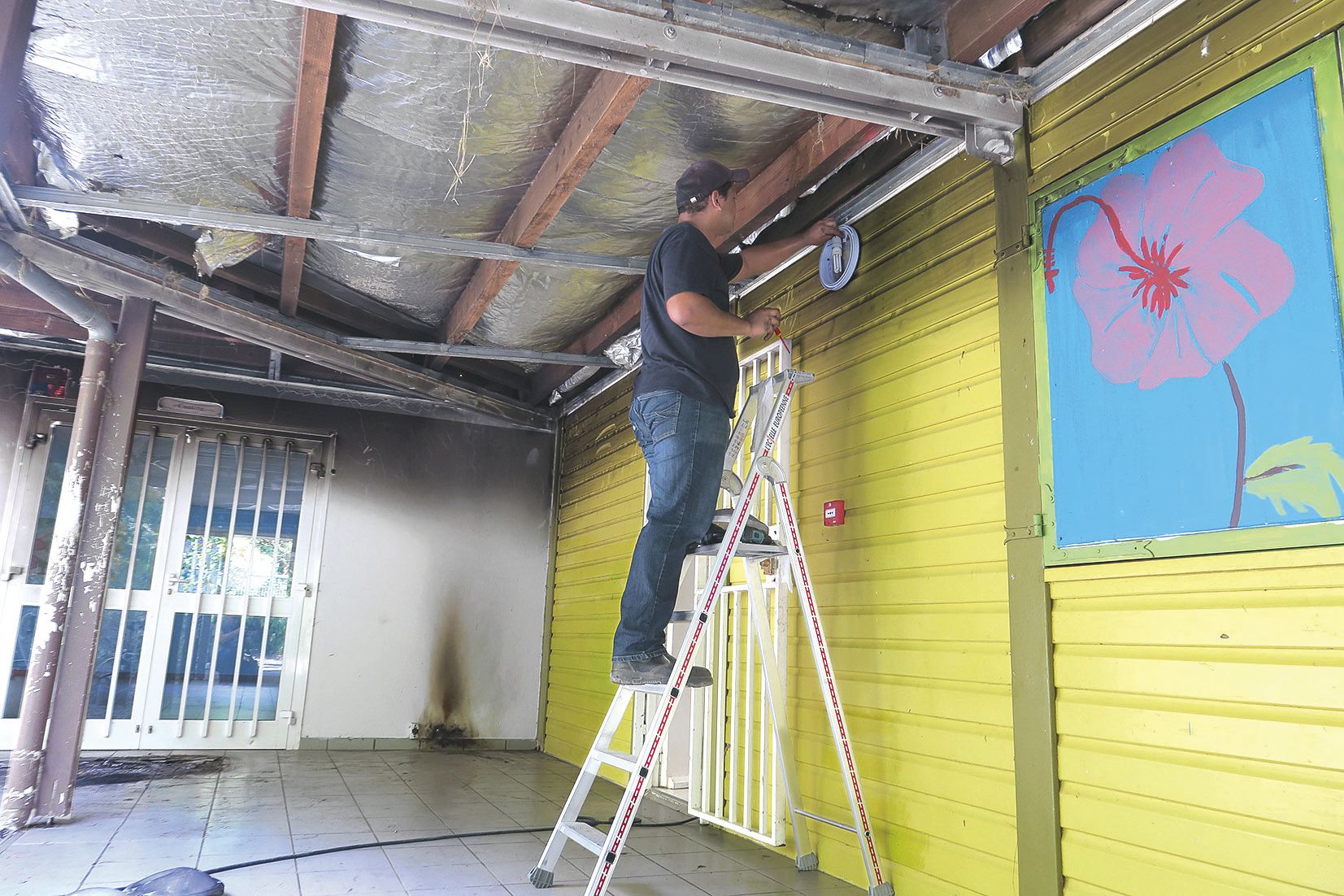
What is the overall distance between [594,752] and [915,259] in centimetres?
192

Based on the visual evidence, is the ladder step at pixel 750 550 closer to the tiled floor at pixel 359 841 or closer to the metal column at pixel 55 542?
the tiled floor at pixel 359 841

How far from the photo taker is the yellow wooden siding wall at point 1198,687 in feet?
5.32

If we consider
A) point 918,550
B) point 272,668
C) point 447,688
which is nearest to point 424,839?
point 918,550

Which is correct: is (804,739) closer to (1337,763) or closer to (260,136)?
(1337,763)

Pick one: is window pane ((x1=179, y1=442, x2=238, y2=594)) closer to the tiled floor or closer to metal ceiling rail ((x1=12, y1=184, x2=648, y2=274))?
the tiled floor

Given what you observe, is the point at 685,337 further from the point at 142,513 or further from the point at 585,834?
the point at 142,513

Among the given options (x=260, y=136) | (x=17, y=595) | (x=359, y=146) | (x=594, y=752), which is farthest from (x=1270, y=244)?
(x=17, y=595)

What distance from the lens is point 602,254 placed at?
387 cm

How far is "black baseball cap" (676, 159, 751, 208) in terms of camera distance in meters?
2.79

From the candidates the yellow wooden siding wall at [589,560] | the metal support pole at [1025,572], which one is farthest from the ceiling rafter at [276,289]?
the metal support pole at [1025,572]

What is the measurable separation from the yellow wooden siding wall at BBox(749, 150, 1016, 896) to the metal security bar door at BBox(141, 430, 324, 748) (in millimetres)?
4323

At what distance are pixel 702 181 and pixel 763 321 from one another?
0.49 meters

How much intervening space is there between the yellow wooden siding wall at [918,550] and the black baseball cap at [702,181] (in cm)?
65

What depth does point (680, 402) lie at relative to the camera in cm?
262
